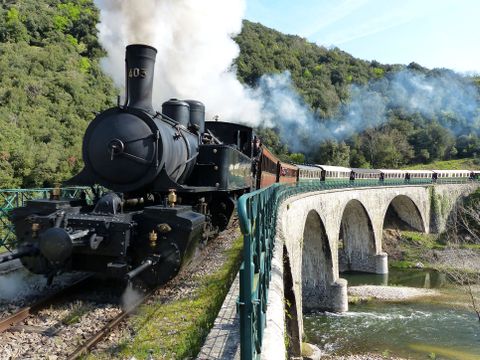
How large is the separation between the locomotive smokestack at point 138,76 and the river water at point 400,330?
12332 mm

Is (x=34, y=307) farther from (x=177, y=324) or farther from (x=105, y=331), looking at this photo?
(x=177, y=324)

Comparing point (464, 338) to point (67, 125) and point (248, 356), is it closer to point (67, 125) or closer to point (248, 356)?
point (248, 356)

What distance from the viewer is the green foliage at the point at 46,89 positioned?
23469mm

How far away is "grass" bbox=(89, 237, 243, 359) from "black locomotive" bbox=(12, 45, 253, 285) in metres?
0.53

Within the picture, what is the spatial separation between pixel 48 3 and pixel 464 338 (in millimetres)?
76477

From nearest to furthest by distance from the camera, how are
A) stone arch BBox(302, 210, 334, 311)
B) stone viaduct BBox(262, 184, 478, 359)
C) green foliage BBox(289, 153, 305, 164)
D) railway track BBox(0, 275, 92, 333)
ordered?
railway track BBox(0, 275, 92, 333) → stone viaduct BBox(262, 184, 478, 359) → stone arch BBox(302, 210, 334, 311) → green foliage BBox(289, 153, 305, 164)

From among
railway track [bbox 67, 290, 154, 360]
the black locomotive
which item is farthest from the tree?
railway track [bbox 67, 290, 154, 360]

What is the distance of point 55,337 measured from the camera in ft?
14.2

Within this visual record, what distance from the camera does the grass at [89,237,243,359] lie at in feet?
12.9

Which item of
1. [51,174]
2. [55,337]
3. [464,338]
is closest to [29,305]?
[55,337]

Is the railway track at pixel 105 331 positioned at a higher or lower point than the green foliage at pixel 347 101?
lower

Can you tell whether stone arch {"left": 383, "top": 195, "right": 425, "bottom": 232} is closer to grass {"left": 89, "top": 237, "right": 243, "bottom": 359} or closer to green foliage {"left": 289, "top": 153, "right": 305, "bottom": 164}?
green foliage {"left": 289, "top": 153, "right": 305, "bottom": 164}

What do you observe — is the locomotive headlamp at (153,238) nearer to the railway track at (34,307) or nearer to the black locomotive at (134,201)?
the black locomotive at (134,201)

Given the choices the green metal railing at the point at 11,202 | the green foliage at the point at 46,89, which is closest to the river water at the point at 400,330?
the green metal railing at the point at 11,202
